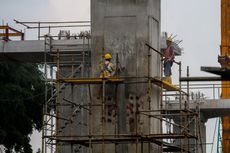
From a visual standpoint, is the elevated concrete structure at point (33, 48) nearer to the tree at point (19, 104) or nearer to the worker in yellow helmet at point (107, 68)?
the worker in yellow helmet at point (107, 68)

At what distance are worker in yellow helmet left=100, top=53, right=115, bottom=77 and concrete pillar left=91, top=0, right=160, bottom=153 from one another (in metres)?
0.49

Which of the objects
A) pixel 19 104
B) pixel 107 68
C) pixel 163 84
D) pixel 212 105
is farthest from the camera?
pixel 19 104

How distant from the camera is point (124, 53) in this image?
1188 inches

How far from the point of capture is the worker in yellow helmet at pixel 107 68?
29188 mm

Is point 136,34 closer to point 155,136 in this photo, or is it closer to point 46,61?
point 155,136

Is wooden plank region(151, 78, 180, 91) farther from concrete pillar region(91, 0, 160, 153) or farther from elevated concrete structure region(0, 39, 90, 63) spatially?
elevated concrete structure region(0, 39, 90, 63)

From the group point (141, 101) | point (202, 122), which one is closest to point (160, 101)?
point (141, 101)

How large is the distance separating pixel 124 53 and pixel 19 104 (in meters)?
26.1

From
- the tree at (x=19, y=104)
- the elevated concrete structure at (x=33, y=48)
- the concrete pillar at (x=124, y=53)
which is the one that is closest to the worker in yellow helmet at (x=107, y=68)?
the concrete pillar at (x=124, y=53)

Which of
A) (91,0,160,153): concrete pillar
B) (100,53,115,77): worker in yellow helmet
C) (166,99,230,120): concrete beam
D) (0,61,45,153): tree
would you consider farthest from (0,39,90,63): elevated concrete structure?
(0,61,45,153): tree

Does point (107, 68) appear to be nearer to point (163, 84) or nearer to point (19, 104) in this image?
point (163, 84)

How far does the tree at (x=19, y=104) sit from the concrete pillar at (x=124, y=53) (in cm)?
2422

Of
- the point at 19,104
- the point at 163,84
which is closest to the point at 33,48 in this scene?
the point at 163,84

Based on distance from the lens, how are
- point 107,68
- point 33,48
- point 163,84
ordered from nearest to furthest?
1. point 107,68
2. point 163,84
3. point 33,48
